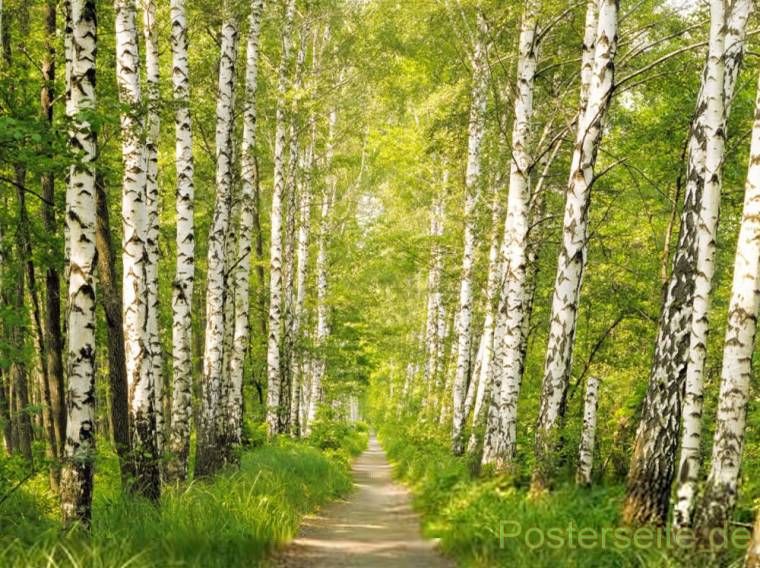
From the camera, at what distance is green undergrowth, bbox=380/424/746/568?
18.2 ft

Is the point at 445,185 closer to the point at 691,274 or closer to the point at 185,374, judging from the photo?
the point at 185,374

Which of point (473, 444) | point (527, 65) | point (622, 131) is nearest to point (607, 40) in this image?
point (527, 65)

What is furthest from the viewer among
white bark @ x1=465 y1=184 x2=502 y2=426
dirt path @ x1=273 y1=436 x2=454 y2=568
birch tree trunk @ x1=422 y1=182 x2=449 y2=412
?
birch tree trunk @ x1=422 y1=182 x2=449 y2=412

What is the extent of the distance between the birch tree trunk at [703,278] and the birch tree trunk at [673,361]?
103mm

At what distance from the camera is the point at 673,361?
684 cm

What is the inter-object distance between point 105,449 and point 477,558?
11.2 m

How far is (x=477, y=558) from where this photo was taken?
6.95m

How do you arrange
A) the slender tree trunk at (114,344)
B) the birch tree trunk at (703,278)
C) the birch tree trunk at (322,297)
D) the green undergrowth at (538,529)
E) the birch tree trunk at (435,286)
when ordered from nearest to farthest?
the green undergrowth at (538,529) → the birch tree trunk at (703,278) → the slender tree trunk at (114,344) → the birch tree trunk at (435,286) → the birch tree trunk at (322,297)

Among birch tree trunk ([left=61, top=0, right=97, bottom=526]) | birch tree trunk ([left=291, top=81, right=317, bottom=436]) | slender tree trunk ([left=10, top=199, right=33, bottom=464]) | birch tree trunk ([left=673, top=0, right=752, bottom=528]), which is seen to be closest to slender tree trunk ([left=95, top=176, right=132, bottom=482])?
slender tree trunk ([left=10, top=199, right=33, bottom=464])

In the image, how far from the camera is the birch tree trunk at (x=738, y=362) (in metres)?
5.32

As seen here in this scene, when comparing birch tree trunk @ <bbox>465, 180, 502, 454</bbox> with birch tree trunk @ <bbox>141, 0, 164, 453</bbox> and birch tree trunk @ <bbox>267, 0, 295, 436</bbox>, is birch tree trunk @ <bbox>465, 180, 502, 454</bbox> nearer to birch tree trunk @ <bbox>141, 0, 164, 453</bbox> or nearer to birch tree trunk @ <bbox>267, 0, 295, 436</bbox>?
birch tree trunk @ <bbox>267, 0, 295, 436</bbox>

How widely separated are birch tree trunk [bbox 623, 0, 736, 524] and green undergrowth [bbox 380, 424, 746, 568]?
0.37m

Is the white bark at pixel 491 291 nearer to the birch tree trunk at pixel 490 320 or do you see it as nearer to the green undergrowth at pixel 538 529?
the birch tree trunk at pixel 490 320

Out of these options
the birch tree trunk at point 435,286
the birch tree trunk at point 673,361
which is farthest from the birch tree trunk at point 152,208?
the birch tree trunk at point 435,286
